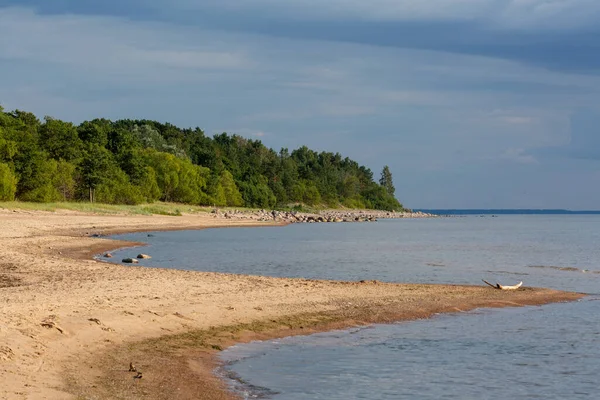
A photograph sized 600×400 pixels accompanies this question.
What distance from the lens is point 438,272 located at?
3606cm

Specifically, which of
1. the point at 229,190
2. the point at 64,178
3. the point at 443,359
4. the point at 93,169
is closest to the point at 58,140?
the point at 93,169

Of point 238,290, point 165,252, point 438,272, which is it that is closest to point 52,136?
point 165,252

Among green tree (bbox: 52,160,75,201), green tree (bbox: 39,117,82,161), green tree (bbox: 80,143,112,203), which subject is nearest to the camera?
green tree (bbox: 52,160,75,201)

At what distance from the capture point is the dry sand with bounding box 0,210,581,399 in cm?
1219

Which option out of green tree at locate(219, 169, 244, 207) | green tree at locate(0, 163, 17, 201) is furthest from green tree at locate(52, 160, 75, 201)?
green tree at locate(219, 169, 244, 207)

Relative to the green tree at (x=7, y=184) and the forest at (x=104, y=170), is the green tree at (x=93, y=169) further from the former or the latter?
the green tree at (x=7, y=184)

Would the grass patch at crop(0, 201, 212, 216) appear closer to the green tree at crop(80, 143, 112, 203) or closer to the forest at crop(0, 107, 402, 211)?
the forest at crop(0, 107, 402, 211)

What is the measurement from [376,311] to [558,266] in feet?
77.3

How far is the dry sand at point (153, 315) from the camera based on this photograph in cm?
1219

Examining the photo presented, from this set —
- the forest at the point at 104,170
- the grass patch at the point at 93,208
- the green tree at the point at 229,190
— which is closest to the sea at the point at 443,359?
the grass patch at the point at 93,208

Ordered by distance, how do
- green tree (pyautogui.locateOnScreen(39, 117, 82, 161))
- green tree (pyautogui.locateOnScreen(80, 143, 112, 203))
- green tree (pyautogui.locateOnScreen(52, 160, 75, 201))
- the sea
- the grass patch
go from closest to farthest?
the sea < the grass patch < green tree (pyautogui.locateOnScreen(52, 160, 75, 201)) < green tree (pyautogui.locateOnScreen(80, 143, 112, 203)) < green tree (pyautogui.locateOnScreen(39, 117, 82, 161))

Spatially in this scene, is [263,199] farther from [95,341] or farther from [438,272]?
[95,341]

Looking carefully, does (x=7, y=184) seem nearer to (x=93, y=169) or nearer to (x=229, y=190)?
(x=93, y=169)

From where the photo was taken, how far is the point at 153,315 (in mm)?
17500
